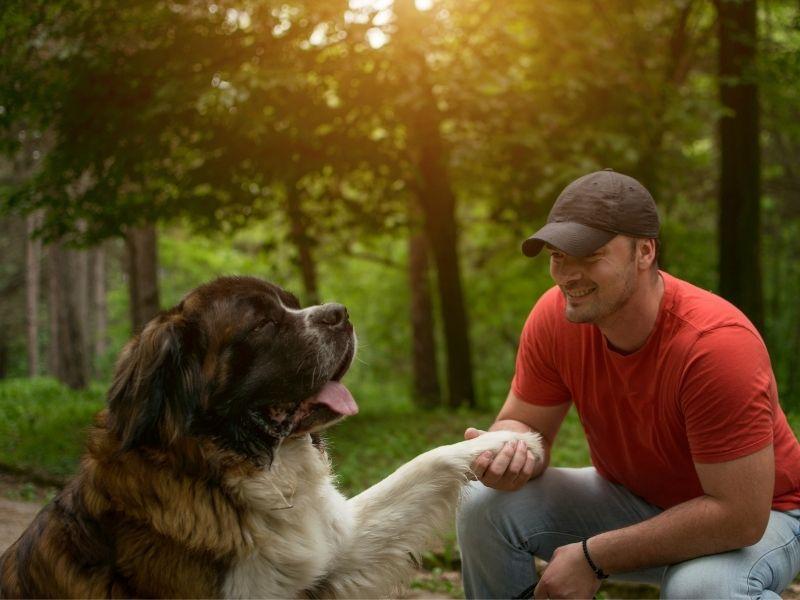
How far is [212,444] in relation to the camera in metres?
2.81

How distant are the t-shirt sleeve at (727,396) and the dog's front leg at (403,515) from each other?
697 millimetres

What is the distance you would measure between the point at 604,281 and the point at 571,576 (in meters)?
1.04

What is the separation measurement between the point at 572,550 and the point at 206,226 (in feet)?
25.8

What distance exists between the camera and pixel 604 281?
2928mm

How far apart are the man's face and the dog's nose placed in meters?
0.85

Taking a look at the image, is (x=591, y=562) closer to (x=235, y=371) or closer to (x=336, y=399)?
(x=336, y=399)

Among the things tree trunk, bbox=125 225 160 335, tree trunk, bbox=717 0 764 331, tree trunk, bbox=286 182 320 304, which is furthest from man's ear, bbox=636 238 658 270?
tree trunk, bbox=125 225 160 335

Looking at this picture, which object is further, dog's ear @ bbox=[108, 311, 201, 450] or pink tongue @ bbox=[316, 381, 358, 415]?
pink tongue @ bbox=[316, 381, 358, 415]

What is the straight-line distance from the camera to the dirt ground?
424 cm

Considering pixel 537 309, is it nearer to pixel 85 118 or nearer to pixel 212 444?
pixel 212 444

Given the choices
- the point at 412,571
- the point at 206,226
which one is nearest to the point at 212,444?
the point at 412,571

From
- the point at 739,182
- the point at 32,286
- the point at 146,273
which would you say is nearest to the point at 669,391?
the point at 739,182

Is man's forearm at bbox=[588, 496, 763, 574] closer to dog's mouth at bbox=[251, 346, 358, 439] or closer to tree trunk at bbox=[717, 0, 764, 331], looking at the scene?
dog's mouth at bbox=[251, 346, 358, 439]

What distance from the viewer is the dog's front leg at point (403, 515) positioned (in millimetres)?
3107
